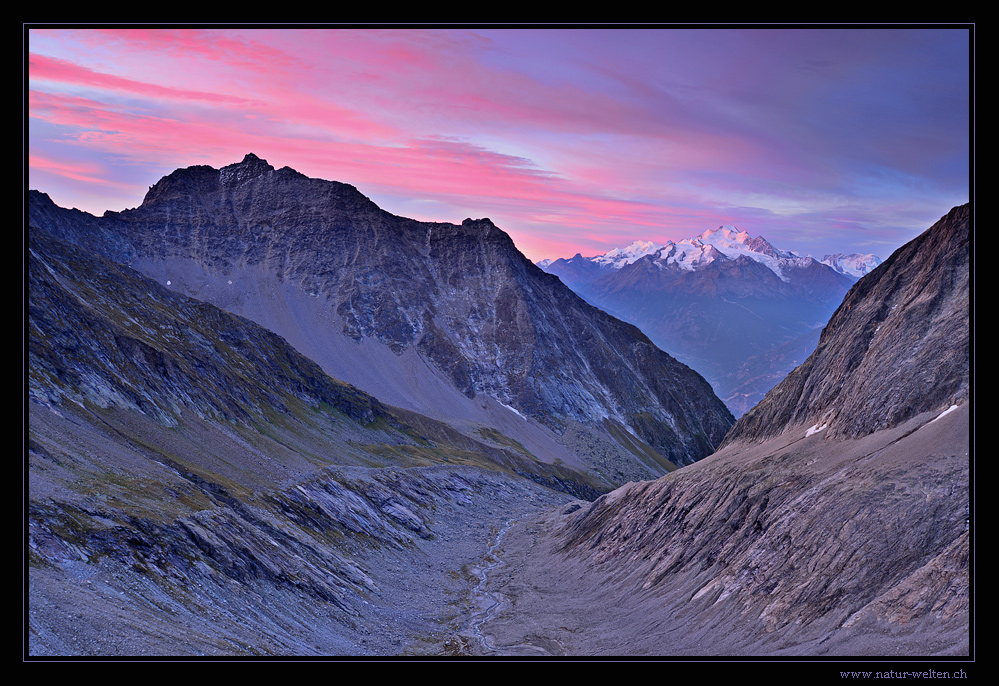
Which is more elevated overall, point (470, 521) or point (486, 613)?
point (486, 613)

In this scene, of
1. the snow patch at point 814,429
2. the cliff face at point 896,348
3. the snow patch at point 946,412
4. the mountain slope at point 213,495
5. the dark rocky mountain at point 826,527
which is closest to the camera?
the dark rocky mountain at point 826,527

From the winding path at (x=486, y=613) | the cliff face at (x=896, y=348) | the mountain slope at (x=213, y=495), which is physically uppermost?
the cliff face at (x=896, y=348)

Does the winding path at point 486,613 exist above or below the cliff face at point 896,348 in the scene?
below

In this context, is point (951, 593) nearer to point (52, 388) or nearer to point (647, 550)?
point (647, 550)

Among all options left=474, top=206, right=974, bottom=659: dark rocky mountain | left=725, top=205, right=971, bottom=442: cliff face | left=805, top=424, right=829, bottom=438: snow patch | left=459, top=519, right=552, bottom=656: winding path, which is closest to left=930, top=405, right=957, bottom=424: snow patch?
left=474, top=206, right=974, bottom=659: dark rocky mountain

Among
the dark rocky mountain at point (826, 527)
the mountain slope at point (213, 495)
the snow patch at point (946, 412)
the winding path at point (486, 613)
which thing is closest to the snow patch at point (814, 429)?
the dark rocky mountain at point (826, 527)

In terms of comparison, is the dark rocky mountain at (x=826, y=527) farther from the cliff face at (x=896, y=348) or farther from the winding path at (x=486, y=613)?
the winding path at (x=486, y=613)

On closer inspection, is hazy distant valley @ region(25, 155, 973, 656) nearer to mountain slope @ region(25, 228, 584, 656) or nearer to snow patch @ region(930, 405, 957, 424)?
snow patch @ region(930, 405, 957, 424)

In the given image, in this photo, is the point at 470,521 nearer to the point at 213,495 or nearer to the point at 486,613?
the point at 486,613

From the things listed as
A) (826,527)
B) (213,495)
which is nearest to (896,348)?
(826,527)
